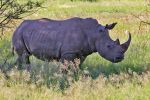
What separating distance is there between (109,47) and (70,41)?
73cm

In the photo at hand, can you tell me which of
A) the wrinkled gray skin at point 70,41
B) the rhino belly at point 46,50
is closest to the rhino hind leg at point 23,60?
the wrinkled gray skin at point 70,41

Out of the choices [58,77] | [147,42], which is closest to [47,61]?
[58,77]

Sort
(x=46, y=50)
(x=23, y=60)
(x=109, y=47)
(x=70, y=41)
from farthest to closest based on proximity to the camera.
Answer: (x=23, y=60), (x=46, y=50), (x=70, y=41), (x=109, y=47)

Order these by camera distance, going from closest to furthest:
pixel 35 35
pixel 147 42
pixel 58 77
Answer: pixel 58 77 < pixel 35 35 < pixel 147 42

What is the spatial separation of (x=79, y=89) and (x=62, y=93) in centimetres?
36

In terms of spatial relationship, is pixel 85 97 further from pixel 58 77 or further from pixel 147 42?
pixel 147 42

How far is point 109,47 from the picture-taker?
9.83 meters

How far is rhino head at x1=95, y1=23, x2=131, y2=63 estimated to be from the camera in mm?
9719

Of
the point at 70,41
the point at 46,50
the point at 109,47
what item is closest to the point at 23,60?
the point at 46,50

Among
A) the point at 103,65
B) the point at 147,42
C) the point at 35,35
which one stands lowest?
the point at 147,42

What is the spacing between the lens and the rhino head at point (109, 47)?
972 cm

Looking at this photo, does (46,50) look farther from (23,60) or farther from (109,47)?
(109,47)

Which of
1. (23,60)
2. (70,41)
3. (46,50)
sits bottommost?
(23,60)

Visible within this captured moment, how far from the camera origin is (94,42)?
1009 cm
